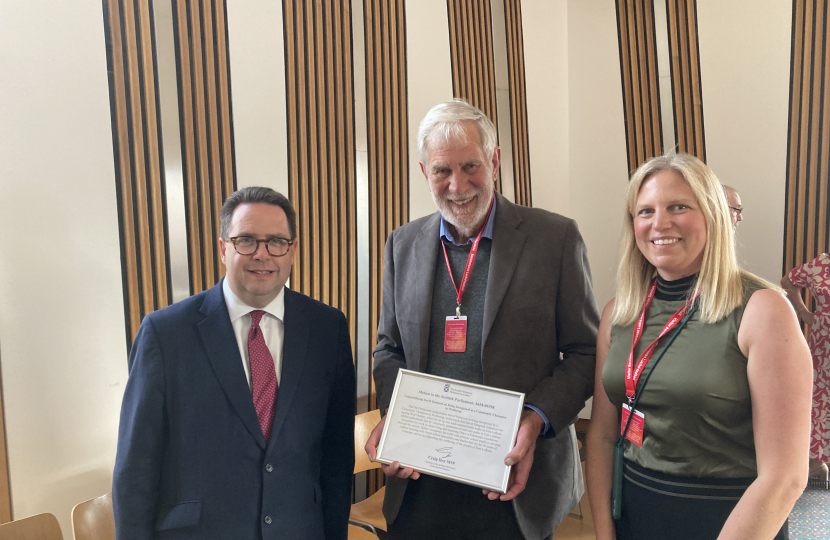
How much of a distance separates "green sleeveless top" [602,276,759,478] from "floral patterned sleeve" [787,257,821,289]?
4.28m

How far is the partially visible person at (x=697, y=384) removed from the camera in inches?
58.9

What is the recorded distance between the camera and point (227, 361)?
5.90 feet

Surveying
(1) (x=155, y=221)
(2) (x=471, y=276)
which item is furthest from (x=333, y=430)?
(1) (x=155, y=221)

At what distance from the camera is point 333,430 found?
2.07 metres

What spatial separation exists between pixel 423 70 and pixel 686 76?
3139mm

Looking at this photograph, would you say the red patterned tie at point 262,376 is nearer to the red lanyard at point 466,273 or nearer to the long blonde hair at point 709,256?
the red lanyard at point 466,273

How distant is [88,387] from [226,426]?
141cm

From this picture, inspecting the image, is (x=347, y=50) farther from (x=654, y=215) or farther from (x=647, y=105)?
(x=647, y=105)

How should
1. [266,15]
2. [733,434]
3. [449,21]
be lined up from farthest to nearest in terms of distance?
[449,21]
[266,15]
[733,434]

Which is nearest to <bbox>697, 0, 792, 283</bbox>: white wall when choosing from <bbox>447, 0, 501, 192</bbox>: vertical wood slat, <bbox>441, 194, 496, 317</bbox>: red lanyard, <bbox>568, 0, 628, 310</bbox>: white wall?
<bbox>568, 0, 628, 310</bbox>: white wall

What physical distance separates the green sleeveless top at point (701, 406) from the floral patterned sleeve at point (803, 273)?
4.28m

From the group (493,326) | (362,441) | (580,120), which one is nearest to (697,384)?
(493,326)

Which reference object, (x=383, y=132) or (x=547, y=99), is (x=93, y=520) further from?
(x=547, y=99)

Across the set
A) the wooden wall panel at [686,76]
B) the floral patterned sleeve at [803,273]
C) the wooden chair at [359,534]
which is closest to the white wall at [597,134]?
the wooden wall panel at [686,76]
